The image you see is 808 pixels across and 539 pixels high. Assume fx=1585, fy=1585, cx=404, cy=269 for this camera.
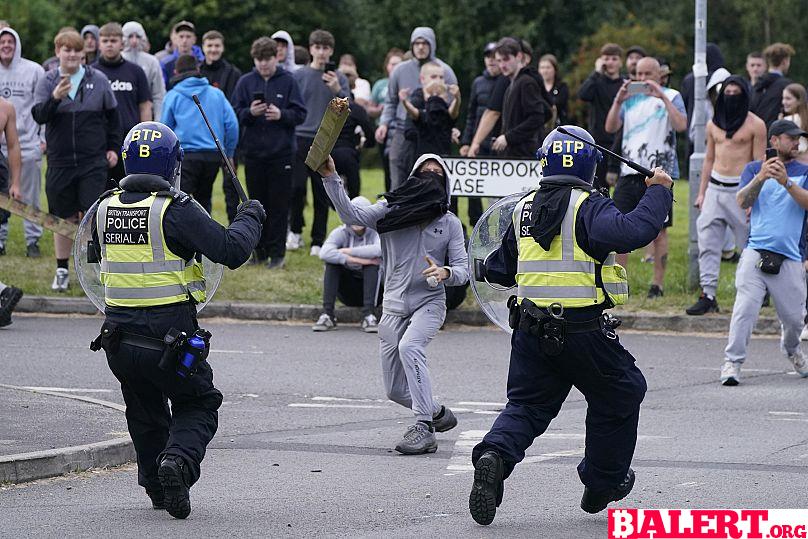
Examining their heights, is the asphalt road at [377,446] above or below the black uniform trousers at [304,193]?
below

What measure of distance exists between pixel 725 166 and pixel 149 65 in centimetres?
669

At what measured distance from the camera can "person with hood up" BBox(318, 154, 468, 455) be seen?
9.52 m

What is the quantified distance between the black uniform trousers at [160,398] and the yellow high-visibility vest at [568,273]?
1.63 m

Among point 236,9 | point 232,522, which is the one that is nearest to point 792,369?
point 232,522

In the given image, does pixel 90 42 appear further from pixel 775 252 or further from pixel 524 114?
pixel 775 252

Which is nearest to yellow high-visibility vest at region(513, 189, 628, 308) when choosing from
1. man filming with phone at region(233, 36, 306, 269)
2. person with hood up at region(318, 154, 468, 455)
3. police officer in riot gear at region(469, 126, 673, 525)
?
police officer in riot gear at region(469, 126, 673, 525)

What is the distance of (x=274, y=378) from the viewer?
12195mm

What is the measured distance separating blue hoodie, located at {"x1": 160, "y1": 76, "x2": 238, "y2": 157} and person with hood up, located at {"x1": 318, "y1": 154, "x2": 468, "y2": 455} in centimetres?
669

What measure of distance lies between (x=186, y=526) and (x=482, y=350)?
21.4ft

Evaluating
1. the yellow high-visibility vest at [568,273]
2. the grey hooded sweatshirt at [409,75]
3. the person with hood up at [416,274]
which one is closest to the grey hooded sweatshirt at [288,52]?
the grey hooded sweatshirt at [409,75]

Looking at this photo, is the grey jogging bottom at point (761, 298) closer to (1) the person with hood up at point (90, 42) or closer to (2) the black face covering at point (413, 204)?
(2) the black face covering at point (413, 204)

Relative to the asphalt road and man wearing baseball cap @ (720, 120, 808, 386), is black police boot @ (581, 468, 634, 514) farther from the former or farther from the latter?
man wearing baseball cap @ (720, 120, 808, 386)

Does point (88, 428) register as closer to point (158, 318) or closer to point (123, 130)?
point (158, 318)

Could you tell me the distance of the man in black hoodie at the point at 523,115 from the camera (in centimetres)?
1624
